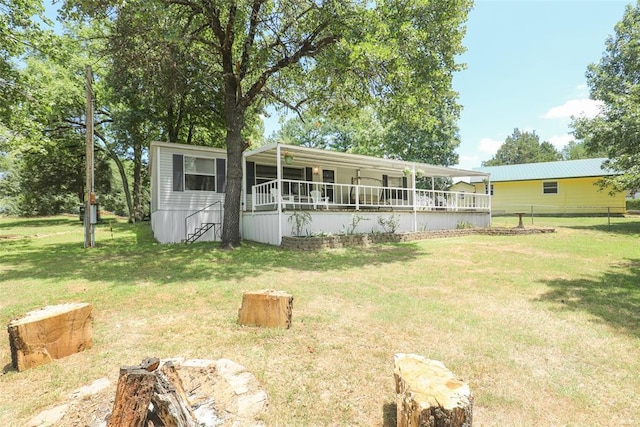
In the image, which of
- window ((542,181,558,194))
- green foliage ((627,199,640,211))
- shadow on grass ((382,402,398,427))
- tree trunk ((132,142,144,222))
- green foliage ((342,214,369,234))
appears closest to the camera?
shadow on grass ((382,402,398,427))

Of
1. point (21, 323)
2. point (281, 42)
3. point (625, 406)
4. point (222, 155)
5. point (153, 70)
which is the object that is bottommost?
point (625, 406)

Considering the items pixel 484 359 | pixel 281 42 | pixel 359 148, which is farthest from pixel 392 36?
pixel 359 148

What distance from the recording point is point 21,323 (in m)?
2.75

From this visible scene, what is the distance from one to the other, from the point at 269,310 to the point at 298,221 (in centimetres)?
648

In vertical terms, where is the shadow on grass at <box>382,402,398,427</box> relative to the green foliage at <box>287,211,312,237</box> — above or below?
below

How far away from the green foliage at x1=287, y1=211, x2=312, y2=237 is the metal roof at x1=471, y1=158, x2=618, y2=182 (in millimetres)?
20809

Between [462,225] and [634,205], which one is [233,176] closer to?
[462,225]

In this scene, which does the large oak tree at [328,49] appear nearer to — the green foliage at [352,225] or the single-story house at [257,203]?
the single-story house at [257,203]

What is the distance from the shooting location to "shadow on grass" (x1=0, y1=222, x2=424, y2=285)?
615cm

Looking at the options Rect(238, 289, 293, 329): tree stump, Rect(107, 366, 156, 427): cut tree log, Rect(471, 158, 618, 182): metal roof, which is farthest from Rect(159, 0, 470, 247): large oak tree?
Rect(471, 158, 618, 182): metal roof

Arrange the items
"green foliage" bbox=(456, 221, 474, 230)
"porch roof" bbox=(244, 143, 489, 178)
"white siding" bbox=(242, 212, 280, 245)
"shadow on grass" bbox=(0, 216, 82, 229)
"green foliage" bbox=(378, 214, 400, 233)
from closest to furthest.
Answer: "white siding" bbox=(242, 212, 280, 245), "porch roof" bbox=(244, 143, 489, 178), "green foliage" bbox=(378, 214, 400, 233), "green foliage" bbox=(456, 221, 474, 230), "shadow on grass" bbox=(0, 216, 82, 229)

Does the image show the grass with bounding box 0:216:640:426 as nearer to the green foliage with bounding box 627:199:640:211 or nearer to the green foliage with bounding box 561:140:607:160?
the green foliage with bounding box 627:199:640:211

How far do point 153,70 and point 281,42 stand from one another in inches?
154

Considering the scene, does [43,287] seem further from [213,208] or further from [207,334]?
[213,208]
